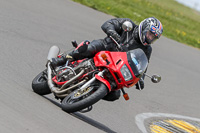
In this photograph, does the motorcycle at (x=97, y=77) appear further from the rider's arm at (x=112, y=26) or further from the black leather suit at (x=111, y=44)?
the rider's arm at (x=112, y=26)

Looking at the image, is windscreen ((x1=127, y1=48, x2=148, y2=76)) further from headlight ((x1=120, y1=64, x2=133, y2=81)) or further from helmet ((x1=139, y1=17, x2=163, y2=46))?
helmet ((x1=139, y1=17, x2=163, y2=46))

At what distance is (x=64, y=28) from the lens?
504 inches

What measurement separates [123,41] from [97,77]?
1.14 metres

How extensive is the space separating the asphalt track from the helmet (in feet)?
5.06

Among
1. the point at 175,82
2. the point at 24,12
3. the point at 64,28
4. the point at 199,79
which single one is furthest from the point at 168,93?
the point at 24,12

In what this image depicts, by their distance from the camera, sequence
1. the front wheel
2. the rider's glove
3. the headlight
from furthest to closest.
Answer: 1. the rider's glove
2. the headlight
3. the front wheel

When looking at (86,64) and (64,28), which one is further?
(64,28)

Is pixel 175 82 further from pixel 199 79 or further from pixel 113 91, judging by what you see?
pixel 113 91

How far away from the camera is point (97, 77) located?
6.04m

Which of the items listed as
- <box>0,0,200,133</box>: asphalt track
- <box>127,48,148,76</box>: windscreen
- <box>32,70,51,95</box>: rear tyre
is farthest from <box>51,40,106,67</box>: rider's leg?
<box>0,0,200,133</box>: asphalt track

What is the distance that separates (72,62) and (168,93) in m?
4.37

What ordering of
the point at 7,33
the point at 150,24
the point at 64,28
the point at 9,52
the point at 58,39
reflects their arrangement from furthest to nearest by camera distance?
the point at 64,28
the point at 58,39
the point at 7,33
the point at 9,52
the point at 150,24

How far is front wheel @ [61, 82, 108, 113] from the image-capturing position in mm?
5721

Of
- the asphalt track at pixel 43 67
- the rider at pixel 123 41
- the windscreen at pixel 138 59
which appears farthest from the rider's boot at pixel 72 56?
the windscreen at pixel 138 59
